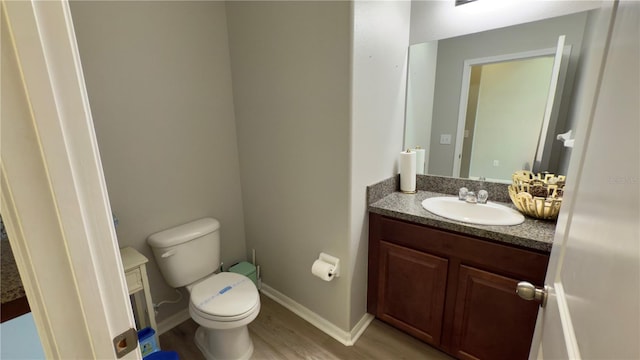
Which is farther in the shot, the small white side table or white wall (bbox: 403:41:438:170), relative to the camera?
white wall (bbox: 403:41:438:170)

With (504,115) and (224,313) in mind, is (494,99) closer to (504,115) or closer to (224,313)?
(504,115)

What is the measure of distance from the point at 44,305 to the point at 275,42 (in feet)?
5.29

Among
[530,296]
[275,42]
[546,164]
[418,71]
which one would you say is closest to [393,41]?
[418,71]

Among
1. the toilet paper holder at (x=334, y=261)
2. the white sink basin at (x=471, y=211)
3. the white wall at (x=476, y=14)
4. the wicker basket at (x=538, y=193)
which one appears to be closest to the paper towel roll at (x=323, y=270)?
the toilet paper holder at (x=334, y=261)

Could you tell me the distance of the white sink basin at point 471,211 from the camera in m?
1.42

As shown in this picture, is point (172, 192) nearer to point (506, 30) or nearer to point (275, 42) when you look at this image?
point (275, 42)

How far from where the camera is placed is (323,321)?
6.03 feet

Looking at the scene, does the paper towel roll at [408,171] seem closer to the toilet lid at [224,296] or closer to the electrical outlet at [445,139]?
the electrical outlet at [445,139]

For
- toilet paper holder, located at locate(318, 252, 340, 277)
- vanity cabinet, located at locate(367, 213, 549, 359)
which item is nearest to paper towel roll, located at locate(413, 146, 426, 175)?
vanity cabinet, located at locate(367, 213, 549, 359)

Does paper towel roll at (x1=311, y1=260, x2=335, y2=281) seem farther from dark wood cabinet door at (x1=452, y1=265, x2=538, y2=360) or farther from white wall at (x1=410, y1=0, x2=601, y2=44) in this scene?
white wall at (x1=410, y1=0, x2=601, y2=44)

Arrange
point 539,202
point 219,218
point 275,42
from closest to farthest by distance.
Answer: point 539,202 → point 275,42 → point 219,218

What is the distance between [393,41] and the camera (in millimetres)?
1665

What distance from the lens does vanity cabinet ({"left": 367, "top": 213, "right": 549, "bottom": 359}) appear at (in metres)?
1.25

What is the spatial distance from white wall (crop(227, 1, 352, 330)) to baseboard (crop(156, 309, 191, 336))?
25.4 inches
